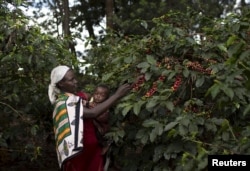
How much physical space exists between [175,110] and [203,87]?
37 cm

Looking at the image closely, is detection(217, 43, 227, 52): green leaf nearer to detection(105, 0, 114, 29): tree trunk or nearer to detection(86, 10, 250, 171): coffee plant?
detection(86, 10, 250, 171): coffee plant

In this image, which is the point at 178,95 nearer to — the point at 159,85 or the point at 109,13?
the point at 159,85

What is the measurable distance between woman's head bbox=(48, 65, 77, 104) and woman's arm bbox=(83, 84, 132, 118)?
285mm

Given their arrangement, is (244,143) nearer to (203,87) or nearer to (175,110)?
(175,110)

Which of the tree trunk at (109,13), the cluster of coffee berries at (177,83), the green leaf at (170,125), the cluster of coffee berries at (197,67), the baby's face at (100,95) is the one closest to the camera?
the green leaf at (170,125)

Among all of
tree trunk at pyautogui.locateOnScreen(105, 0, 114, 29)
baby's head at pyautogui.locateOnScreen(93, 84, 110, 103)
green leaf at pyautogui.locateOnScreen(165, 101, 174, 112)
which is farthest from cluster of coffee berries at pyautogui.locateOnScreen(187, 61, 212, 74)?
tree trunk at pyautogui.locateOnScreen(105, 0, 114, 29)

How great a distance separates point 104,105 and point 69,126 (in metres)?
0.32

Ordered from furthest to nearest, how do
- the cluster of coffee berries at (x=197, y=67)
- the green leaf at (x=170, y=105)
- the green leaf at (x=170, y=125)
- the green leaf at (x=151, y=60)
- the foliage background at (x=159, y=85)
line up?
→ the green leaf at (x=151, y=60), the cluster of coffee berries at (x=197, y=67), the green leaf at (x=170, y=105), the green leaf at (x=170, y=125), the foliage background at (x=159, y=85)

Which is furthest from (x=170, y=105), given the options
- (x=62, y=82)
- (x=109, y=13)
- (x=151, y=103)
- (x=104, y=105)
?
(x=109, y=13)

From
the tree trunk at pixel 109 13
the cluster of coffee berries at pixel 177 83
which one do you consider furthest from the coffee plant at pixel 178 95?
the tree trunk at pixel 109 13

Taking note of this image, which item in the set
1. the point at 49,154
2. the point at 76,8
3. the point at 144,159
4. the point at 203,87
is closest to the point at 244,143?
the point at 203,87

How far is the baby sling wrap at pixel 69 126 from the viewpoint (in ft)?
10.2

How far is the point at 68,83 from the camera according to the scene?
10.9 feet

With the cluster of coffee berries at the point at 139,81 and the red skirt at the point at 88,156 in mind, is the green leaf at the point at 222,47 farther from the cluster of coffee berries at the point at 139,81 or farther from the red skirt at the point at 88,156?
the red skirt at the point at 88,156
